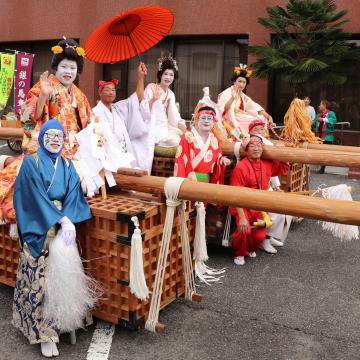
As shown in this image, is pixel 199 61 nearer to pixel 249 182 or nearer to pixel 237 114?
pixel 237 114

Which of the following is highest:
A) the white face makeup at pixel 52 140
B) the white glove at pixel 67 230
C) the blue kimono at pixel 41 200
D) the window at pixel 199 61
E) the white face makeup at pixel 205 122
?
the window at pixel 199 61

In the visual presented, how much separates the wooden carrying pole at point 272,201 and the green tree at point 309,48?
8.08 meters

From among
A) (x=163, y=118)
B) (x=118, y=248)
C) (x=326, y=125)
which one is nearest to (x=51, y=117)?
(x=118, y=248)

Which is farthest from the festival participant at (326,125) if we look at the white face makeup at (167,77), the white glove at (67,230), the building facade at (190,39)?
Result: the white glove at (67,230)

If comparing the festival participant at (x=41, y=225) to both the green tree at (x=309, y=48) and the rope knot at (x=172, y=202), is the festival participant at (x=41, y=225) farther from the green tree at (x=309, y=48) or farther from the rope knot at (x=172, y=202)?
the green tree at (x=309, y=48)

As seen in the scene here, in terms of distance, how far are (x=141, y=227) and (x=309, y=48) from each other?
28.9 feet

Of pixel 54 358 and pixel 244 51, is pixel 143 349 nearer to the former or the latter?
pixel 54 358

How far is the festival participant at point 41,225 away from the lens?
2.79 metres

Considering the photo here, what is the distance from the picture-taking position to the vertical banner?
38.7 ft

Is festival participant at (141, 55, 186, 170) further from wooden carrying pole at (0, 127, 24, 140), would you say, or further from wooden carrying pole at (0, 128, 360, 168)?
wooden carrying pole at (0, 127, 24, 140)

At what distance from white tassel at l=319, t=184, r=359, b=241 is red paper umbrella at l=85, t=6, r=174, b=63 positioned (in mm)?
1990

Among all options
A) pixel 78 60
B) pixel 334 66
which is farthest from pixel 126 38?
pixel 334 66

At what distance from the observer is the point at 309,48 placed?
10516 millimetres

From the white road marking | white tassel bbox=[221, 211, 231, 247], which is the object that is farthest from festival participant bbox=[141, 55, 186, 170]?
the white road marking
